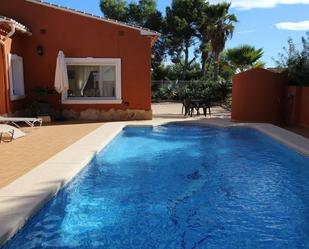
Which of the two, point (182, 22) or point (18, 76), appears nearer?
point (18, 76)

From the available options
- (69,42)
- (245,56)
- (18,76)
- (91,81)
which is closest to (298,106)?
(91,81)

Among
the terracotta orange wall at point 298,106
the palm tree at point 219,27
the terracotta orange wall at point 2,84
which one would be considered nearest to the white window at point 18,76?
the terracotta orange wall at point 2,84

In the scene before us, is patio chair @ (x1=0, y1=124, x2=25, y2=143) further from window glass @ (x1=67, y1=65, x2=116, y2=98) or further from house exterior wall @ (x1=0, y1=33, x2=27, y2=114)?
window glass @ (x1=67, y1=65, x2=116, y2=98)

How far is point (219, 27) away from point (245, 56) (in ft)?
27.5

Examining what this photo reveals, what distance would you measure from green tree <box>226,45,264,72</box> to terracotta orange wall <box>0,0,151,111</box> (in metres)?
13.4

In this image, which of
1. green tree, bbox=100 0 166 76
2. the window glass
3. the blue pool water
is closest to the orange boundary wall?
the blue pool water

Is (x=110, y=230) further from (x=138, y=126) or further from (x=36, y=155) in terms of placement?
(x=138, y=126)

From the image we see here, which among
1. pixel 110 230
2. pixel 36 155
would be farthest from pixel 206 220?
pixel 36 155

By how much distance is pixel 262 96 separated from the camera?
622 inches

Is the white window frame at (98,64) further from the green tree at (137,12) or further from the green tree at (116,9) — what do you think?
the green tree at (116,9)

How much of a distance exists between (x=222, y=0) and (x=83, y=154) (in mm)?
30628

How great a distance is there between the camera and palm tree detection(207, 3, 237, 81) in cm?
3503

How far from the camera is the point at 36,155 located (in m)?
8.80

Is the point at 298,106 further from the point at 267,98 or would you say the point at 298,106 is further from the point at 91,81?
the point at 91,81
